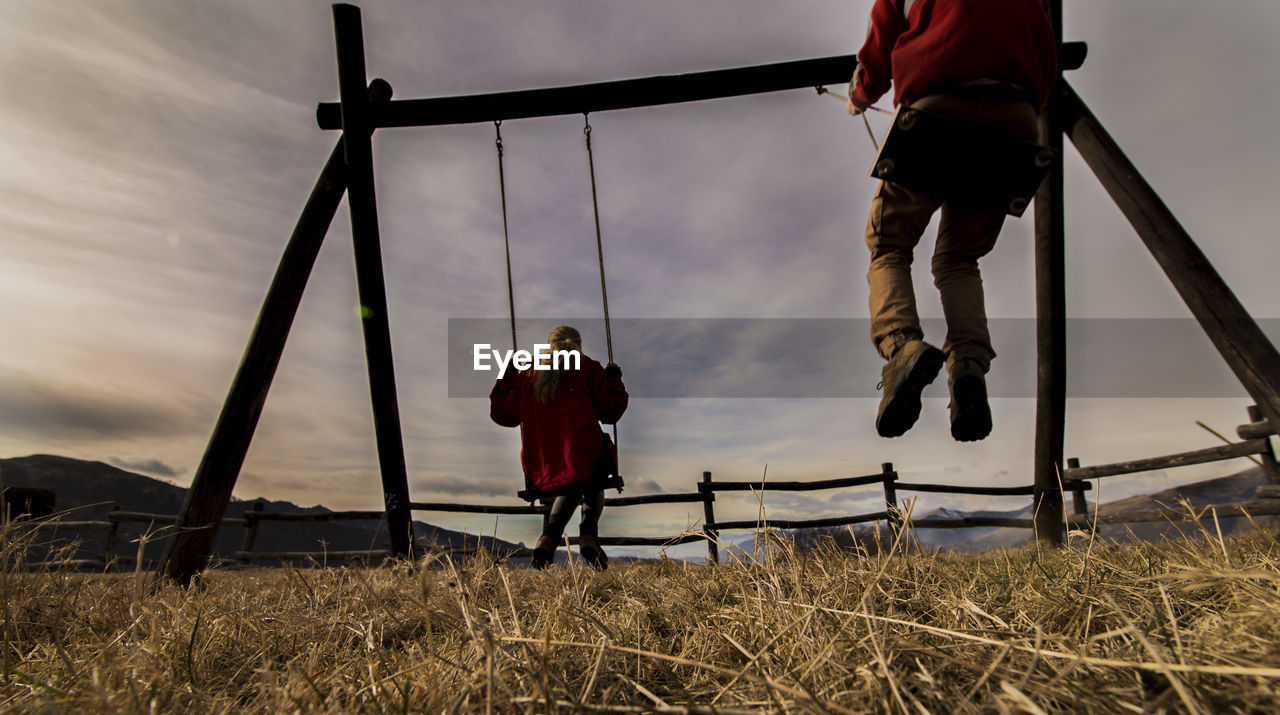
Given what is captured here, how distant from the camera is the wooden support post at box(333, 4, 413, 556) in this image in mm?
3812

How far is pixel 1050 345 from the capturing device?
406 cm

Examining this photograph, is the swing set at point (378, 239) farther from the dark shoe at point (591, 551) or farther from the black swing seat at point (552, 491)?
the dark shoe at point (591, 551)

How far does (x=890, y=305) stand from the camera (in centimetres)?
252

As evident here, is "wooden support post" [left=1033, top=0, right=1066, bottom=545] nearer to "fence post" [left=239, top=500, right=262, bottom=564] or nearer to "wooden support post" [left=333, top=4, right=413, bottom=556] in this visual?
"wooden support post" [left=333, top=4, right=413, bottom=556]

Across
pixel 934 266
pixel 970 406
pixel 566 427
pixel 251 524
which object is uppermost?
pixel 934 266

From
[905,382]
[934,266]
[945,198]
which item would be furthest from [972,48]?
[905,382]

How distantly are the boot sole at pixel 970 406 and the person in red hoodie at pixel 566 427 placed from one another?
249 centimetres

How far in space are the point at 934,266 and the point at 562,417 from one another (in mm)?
2625

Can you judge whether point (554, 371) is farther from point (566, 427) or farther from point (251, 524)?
point (251, 524)

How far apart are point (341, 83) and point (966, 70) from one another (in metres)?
3.46

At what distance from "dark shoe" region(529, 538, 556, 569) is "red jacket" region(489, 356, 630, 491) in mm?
367

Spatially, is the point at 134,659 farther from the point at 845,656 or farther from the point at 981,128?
the point at 981,128

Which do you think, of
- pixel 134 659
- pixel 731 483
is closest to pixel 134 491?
pixel 731 483

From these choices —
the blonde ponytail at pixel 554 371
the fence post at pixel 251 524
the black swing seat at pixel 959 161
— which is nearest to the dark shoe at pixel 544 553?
the blonde ponytail at pixel 554 371
